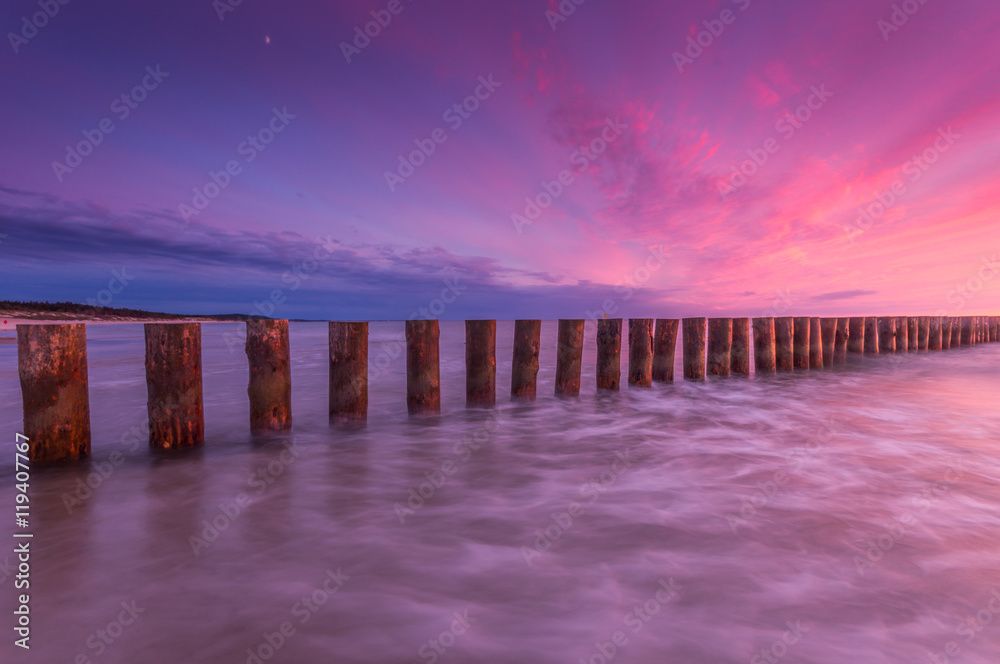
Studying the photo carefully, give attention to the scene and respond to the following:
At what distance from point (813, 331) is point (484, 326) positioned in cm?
882

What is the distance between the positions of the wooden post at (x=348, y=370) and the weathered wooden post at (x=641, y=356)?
4574 mm

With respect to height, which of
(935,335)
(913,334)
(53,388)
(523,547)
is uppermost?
(53,388)

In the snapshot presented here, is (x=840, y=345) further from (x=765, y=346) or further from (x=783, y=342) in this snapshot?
(x=765, y=346)

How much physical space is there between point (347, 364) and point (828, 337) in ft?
38.5

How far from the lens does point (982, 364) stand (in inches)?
513

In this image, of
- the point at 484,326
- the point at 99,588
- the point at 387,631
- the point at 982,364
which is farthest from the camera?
the point at 982,364

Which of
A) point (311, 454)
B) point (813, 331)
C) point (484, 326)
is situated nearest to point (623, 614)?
point (311, 454)

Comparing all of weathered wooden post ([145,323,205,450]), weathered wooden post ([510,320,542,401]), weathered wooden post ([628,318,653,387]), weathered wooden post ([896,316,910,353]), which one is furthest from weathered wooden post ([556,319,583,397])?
weathered wooden post ([896,316,910,353])

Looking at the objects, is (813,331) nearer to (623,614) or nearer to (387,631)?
(623,614)

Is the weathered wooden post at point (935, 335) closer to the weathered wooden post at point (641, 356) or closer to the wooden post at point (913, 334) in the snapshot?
the wooden post at point (913, 334)

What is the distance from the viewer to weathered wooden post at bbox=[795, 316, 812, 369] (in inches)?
402

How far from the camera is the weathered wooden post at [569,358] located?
22.4 feet

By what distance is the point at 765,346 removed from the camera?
31.3 ft

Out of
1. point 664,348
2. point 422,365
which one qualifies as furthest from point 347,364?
point 664,348
